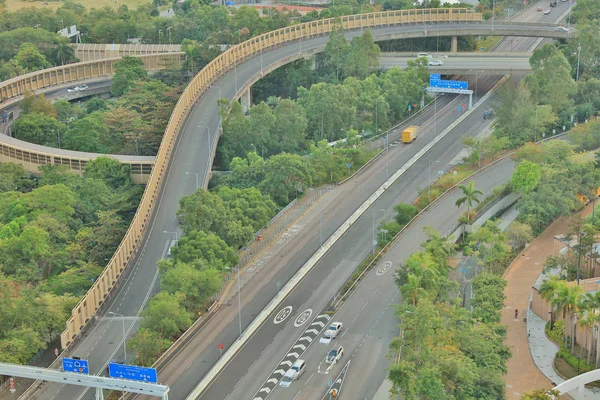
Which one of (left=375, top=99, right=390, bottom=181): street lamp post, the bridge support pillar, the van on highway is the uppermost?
the bridge support pillar

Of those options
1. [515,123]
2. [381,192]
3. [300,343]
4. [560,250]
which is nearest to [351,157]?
[381,192]

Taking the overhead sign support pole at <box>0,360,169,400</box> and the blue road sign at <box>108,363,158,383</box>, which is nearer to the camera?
the overhead sign support pole at <box>0,360,169,400</box>

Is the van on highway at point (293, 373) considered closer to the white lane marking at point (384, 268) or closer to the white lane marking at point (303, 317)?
the white lane marking at point (303, 317)

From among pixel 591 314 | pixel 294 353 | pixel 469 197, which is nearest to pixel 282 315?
pixel 294 353

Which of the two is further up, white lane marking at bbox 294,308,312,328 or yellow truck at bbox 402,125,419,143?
yellow truck at bbox 402,125,419,143

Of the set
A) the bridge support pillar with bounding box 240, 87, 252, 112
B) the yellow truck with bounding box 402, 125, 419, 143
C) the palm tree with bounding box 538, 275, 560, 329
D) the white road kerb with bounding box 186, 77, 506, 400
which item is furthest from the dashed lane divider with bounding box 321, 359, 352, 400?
the bridge support pillar with bounding box 240, 87, 252, 112

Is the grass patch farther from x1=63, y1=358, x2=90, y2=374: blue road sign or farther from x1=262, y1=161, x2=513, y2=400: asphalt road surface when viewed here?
x1=63, y1=358, x2=90, y2=374: blue road sign
